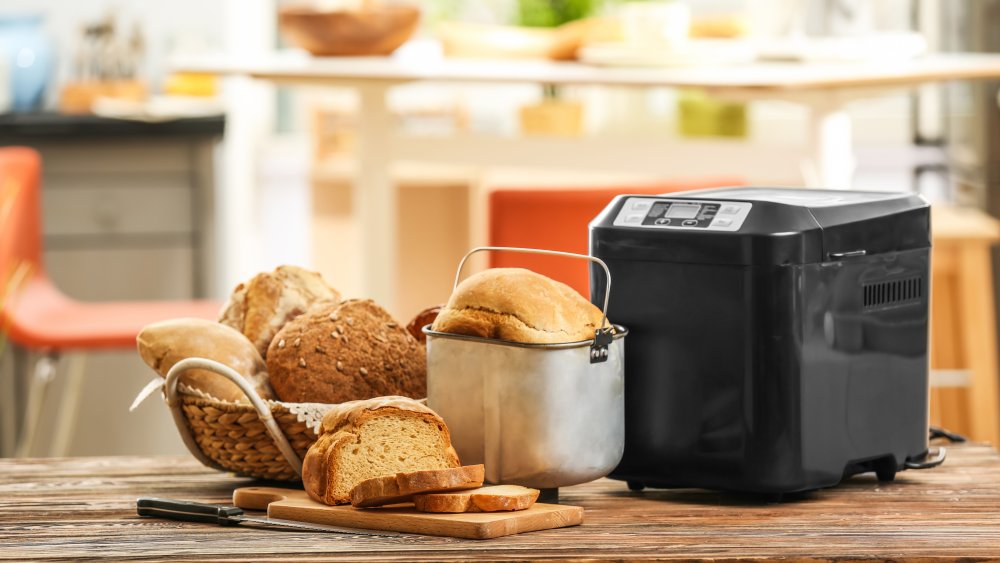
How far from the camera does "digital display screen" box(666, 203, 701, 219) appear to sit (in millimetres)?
1060

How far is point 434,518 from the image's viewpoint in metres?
0.93

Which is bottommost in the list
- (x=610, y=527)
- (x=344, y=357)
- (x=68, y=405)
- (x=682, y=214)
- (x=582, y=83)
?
(x=68, y=405)

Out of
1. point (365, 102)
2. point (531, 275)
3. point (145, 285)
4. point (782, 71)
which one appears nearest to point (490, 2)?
point (145, 285)

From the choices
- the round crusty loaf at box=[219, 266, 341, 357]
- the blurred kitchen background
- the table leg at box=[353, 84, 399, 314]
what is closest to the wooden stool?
the blurred kitchen background

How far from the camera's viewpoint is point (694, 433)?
104cm

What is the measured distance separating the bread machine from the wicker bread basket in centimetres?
24

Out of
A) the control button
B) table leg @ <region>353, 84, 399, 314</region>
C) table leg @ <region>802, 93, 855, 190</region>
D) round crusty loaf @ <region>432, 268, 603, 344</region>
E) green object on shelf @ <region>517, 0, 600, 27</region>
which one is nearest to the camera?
round crusty loaf @ <region>432, 268, 603, 344</region>

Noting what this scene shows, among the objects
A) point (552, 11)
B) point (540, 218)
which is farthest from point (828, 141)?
point (552, 11)

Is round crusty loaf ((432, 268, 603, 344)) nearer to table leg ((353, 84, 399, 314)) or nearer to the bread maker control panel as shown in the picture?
the bread maker control panel

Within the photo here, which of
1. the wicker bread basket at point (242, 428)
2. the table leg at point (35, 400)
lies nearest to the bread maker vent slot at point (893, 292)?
the wicker bread basket at point (242, 428)

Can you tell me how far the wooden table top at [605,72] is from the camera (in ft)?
8.20

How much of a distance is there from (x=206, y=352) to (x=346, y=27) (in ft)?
6.85

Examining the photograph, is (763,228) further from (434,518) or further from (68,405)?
(68,405)

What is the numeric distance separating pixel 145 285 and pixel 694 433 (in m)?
3.31
